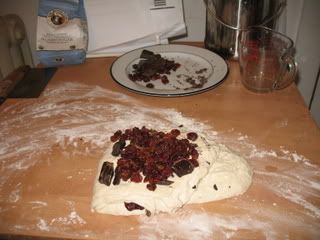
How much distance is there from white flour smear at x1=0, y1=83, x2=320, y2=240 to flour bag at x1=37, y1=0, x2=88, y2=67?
0.15 meters

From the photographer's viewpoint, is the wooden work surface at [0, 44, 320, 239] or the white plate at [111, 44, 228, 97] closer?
the wooden work surface at [0, 44, 320, 239]

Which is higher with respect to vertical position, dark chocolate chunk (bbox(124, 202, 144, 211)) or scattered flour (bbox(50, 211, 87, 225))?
dark chocolate chunk (bbox(124, 202, 144, 211))

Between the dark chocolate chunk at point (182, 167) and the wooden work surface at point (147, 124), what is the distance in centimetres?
8

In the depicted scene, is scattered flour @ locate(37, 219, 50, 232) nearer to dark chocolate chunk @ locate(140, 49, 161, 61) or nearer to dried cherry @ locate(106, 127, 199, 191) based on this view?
dried cherry @ locate(106, 127, 199, 191)

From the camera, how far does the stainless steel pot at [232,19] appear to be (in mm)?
989

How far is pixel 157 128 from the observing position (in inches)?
32.3

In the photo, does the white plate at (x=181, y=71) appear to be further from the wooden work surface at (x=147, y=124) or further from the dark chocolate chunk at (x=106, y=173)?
the dark chocolate chunk at (x=106, y=173)

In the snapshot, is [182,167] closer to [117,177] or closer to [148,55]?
[117,177]

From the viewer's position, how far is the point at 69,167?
715mm

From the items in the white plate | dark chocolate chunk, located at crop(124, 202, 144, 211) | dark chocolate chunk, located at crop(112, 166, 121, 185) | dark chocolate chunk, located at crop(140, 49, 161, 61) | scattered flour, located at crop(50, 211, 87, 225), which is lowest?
scattered flour, located at crop(50, 211, 87, 225)

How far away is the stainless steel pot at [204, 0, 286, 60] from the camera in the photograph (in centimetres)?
99

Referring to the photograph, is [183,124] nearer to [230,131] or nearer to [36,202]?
[230,131]

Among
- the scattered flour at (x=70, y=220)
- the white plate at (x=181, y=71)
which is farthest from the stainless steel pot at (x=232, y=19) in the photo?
the scattered flour at (x=70, y=220)

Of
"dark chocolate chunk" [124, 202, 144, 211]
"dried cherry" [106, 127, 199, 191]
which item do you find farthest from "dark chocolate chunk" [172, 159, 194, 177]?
"dark chocolate chunk" [124, 202, 144, 211]
